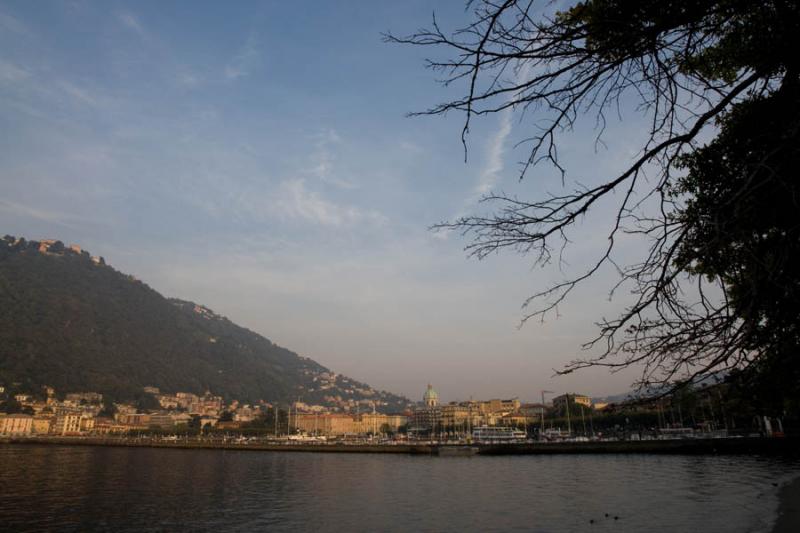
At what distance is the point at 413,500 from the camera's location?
20.2 metres

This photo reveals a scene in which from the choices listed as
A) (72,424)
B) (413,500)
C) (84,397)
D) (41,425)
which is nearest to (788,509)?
(413,500)

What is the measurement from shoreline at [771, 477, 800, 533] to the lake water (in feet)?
1.09

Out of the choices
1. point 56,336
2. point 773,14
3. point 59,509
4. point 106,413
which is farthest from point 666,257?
point 56,336

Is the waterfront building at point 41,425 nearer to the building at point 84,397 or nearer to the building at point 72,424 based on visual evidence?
the building at point 72,424

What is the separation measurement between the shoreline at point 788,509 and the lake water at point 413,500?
334 mm

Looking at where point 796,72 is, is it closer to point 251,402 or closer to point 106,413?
point 106,413

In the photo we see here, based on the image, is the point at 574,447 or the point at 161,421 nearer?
the point at 574,447

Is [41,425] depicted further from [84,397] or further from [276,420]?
[276,420]

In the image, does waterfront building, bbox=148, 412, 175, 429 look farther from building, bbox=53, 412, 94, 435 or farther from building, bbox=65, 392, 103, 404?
building, bbox=65, 392, 103, 404

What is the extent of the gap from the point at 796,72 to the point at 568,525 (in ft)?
48.2

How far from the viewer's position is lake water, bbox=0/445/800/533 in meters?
15.0

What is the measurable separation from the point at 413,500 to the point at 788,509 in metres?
12.0

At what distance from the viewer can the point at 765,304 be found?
7.94ft

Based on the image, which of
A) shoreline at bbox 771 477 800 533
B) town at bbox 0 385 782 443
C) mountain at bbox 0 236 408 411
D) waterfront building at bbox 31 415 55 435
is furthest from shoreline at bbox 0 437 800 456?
mountain at bbox 0 236 408 411
